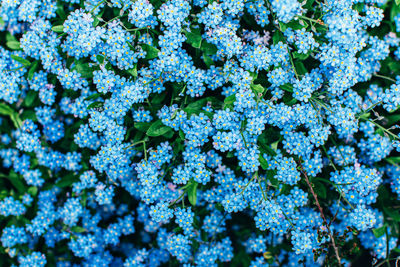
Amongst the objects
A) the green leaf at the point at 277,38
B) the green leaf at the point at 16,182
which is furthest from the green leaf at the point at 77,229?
the green leaf at the point at 277,38

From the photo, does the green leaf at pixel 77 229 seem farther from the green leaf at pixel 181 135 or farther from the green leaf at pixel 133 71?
the green leaf at pixel 133 71

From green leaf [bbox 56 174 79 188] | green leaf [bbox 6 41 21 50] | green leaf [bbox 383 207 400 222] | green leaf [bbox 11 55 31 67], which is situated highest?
green leaf [bbox 6 41 21 50]

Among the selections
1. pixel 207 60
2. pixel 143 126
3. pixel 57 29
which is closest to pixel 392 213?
pixel 207 60

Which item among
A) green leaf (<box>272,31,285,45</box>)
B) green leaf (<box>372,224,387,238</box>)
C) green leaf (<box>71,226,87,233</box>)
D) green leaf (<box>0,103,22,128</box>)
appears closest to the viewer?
green leaf (<box>272,31,285,45</box>)

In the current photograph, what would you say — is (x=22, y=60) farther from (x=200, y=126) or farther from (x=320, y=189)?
(x=320, y=189)

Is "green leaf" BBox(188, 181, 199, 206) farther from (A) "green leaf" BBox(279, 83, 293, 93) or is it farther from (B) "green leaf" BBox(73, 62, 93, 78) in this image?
(B) "green leaf" BBox(73, 62, 93, 78)

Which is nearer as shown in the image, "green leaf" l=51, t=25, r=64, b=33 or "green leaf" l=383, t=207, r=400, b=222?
"green leaf" l=51, t=25, r=64, b=33

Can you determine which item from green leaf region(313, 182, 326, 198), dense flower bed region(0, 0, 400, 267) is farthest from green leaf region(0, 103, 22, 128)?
green leaf region(313, 182, 326, 198)
